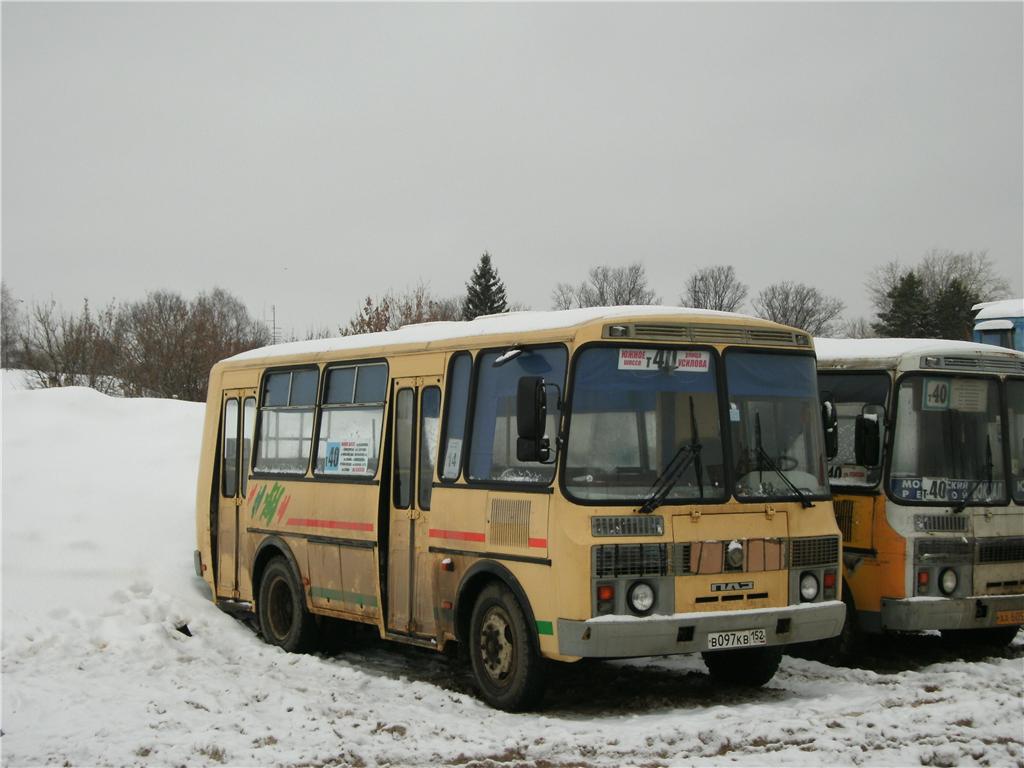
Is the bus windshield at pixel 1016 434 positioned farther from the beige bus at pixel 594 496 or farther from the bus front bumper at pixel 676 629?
the bus front bumper at pixel 676 629

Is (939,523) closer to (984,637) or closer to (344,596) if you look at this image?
(984,637)

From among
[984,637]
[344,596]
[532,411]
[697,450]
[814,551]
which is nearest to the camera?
[532,411]

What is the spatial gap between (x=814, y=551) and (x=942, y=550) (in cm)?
206

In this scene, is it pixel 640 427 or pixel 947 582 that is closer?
pixel 640 427

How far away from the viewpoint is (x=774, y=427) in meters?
10.2

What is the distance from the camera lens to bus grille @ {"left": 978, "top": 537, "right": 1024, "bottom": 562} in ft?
38.6

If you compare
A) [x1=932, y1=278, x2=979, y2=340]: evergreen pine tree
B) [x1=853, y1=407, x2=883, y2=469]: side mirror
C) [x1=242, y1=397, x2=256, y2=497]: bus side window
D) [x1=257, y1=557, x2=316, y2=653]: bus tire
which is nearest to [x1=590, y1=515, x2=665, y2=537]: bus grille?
[x1=853, y1=407, x2=883, y2=469]: side mirror

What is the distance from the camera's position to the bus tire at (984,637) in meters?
12.9

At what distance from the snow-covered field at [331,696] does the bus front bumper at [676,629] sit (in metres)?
0.50

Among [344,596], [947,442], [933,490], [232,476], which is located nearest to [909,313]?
[232,476]

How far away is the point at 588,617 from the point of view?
9.29m

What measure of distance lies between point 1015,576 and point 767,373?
11.4ft

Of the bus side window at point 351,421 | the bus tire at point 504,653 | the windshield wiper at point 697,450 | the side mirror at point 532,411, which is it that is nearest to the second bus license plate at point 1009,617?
the windshield wiper at point 697,450

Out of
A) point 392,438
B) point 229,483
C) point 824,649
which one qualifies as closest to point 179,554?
point 229,483
